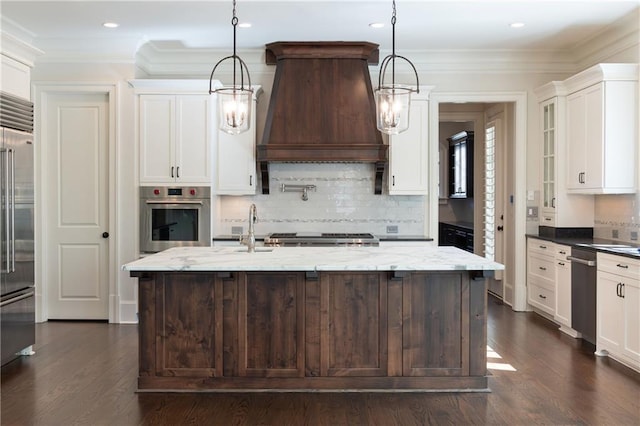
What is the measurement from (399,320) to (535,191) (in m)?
3.38

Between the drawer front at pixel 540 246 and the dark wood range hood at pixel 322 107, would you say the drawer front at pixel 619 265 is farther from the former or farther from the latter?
the dark wood range hood at pixel 322 107

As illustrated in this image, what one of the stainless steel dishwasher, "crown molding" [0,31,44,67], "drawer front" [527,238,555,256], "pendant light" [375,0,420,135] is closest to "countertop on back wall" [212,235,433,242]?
"drawer front" [527,238,555,256]

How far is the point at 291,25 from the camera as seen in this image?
5418 mm

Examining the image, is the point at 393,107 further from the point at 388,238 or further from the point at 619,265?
the point at 388,238

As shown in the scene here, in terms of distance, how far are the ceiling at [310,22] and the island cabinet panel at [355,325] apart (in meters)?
2.37

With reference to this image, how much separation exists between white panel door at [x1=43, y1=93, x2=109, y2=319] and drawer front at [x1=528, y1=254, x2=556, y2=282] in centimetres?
439

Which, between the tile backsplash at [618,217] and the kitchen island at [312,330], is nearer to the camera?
the kitchen island at [312,330]

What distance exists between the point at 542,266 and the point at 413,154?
1716 millimetres

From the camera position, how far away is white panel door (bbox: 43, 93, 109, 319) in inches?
236

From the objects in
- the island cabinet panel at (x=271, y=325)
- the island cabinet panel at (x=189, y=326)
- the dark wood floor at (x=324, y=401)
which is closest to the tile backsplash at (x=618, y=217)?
the dark wood floor at (x=324, y=401)

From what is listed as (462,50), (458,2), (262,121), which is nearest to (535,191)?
(462,50)

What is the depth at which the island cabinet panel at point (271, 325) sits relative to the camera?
12.2 feet

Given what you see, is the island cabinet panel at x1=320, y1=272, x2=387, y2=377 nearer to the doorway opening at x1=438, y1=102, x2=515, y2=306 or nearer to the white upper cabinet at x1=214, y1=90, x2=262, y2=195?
the white upper cabinet at x1=214, y1=90, x2=262, y2=195

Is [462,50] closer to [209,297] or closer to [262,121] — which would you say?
[262,121]
